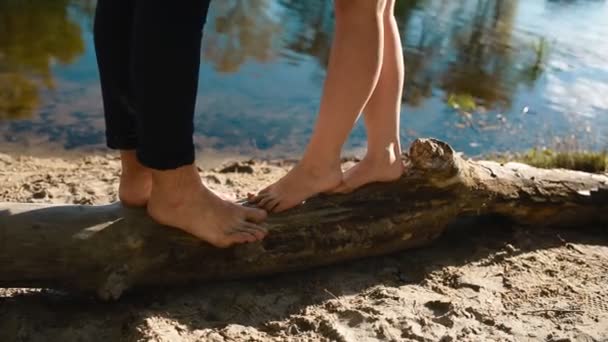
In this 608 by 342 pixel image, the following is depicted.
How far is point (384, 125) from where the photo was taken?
2168mm

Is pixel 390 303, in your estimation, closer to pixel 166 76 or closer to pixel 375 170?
pixel 375 170

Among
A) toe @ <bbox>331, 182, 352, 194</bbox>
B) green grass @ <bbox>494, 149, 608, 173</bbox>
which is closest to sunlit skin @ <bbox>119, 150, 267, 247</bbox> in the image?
toe @ <bbox>331, 182, 352, 194</bbox>

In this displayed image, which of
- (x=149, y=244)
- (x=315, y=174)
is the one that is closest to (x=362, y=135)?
(x=315, y=174)

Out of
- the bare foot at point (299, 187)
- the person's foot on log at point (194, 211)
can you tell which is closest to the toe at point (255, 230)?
the person's foot on log at point (194, 211)

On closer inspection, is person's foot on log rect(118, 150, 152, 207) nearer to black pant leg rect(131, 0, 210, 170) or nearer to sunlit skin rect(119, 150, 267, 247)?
sunlit skin rect(119, 150, 267, 247)

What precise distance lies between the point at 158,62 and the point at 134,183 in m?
0.44

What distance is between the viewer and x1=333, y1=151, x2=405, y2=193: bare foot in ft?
7.02

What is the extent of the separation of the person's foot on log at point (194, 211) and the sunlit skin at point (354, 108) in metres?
0.15

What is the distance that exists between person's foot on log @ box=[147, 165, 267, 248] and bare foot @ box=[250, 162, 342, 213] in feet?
0.44

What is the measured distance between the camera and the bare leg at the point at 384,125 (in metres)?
2.13

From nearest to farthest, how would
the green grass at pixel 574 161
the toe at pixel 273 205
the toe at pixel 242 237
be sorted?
the toe at pixel 242 237 → the toe at pixel 273 205 → the green grass at pixel 574 161

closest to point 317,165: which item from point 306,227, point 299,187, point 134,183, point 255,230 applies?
point 299,187

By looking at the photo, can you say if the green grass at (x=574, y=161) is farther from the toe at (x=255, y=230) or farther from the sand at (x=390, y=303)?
the toe at (x=255, y=230)

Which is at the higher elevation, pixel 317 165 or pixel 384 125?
pixel 384 125
